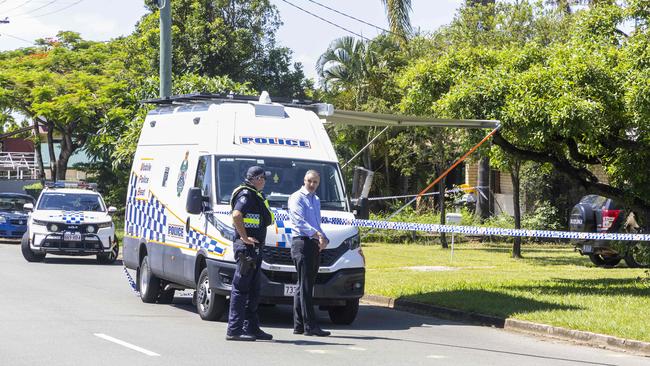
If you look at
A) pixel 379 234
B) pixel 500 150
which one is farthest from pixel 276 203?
pixel 379 234

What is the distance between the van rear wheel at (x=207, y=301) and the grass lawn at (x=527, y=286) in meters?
3.57

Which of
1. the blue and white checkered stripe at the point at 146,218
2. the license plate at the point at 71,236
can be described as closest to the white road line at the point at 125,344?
the blue and white checkered stripe at the point at 146,218

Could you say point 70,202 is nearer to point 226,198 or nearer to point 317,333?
point 226,198

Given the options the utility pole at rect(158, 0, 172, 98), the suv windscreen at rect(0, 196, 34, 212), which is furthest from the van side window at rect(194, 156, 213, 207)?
the suv windscreen at rect(0, 196, 34, 212)

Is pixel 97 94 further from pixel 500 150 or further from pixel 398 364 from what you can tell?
pixel 398 364

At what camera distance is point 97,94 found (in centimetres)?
3666

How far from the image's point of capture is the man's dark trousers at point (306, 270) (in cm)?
1209

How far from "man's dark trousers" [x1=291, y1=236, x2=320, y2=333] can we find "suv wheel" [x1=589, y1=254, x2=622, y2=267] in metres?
12.2

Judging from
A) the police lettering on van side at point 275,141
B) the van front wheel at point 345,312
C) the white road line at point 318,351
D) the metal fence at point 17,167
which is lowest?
the white road line at point 318,351

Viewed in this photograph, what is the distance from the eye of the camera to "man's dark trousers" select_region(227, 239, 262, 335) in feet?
37.5

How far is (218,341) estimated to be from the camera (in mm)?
11352

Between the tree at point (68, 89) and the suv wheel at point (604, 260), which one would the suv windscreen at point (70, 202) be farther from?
the suv wheel at point (604, 260)

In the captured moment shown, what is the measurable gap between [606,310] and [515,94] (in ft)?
12.3

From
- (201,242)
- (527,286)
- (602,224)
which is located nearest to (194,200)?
(201,242)
